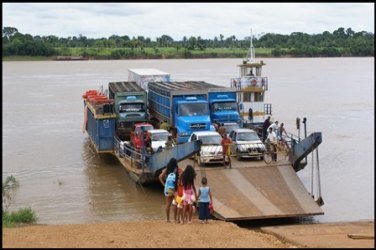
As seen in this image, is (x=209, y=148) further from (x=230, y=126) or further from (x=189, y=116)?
(x=230, y=126)

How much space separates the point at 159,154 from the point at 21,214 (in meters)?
5.10

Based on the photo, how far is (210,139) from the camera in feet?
70.0

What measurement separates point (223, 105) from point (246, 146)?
5.88m

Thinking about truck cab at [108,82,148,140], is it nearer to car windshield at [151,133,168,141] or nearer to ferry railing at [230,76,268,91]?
car windshield at [151,133,168,141]

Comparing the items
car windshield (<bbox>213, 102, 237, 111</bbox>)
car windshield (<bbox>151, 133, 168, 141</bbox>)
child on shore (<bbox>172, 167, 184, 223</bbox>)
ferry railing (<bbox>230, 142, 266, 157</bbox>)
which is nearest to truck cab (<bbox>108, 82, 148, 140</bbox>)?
car windshield (<bbox>213, 102, 237, 111</bbox>)

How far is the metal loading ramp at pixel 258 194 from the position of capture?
16.7 metres

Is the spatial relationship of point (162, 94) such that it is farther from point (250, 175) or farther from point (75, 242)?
point (75, 242)

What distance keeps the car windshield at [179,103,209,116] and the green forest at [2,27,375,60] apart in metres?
106

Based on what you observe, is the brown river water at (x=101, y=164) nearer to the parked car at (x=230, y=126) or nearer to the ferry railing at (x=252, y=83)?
the parked car at (x=230, y=126)

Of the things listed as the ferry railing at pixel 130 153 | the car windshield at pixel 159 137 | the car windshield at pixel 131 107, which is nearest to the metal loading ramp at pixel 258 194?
the ferry railing at pixel 130 153

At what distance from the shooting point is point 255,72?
33.4m

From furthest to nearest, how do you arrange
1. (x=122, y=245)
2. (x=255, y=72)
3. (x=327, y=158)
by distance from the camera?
(x=255, y=72) < (x=327, y=158) < (x=122, y=245)

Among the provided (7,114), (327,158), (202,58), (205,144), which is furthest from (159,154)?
(202,58)

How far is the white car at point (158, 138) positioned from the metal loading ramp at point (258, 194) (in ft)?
12.4
